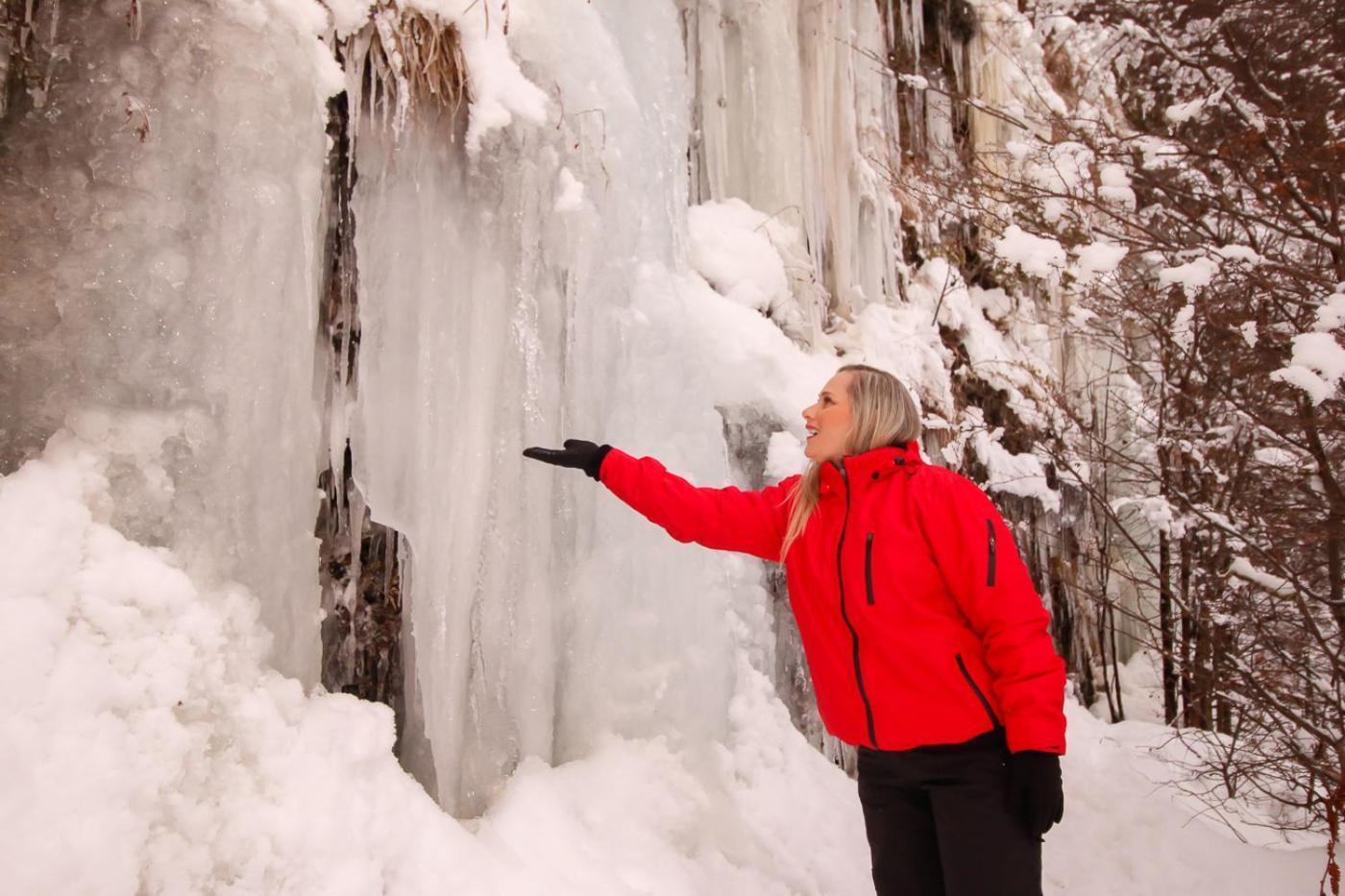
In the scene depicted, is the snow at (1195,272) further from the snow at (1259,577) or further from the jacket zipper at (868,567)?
the jacket zipper at (868,567)

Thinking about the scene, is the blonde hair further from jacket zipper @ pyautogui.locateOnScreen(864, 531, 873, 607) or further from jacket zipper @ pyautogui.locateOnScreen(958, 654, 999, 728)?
jacket zipper @ pyautogui.locateOnScreen(958, 654, 999, 728)

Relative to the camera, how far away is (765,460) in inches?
155

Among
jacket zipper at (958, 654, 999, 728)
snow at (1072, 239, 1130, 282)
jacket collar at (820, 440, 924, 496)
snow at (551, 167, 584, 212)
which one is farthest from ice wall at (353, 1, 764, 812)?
snow at (1072, 239, 1130, 282)

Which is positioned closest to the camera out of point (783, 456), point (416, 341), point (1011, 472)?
point (416, 341)

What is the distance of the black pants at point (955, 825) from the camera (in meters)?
1.69

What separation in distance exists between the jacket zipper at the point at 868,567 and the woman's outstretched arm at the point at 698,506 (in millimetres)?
360

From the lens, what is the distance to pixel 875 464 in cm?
197

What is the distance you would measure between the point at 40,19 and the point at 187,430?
0.97 metres

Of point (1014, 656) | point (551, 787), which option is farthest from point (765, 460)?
point (1014, 656)

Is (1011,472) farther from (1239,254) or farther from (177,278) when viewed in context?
(177,278)

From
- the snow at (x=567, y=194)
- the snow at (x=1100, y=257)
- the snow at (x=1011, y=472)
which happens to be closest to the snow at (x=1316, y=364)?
the snow at (x=1100, y=257)

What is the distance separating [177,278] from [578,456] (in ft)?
3.36

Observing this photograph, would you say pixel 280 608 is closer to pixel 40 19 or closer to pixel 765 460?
pixel 40 19

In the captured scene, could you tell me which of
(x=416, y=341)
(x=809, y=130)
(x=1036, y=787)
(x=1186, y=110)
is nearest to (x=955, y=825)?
(x=1036, y=787)
